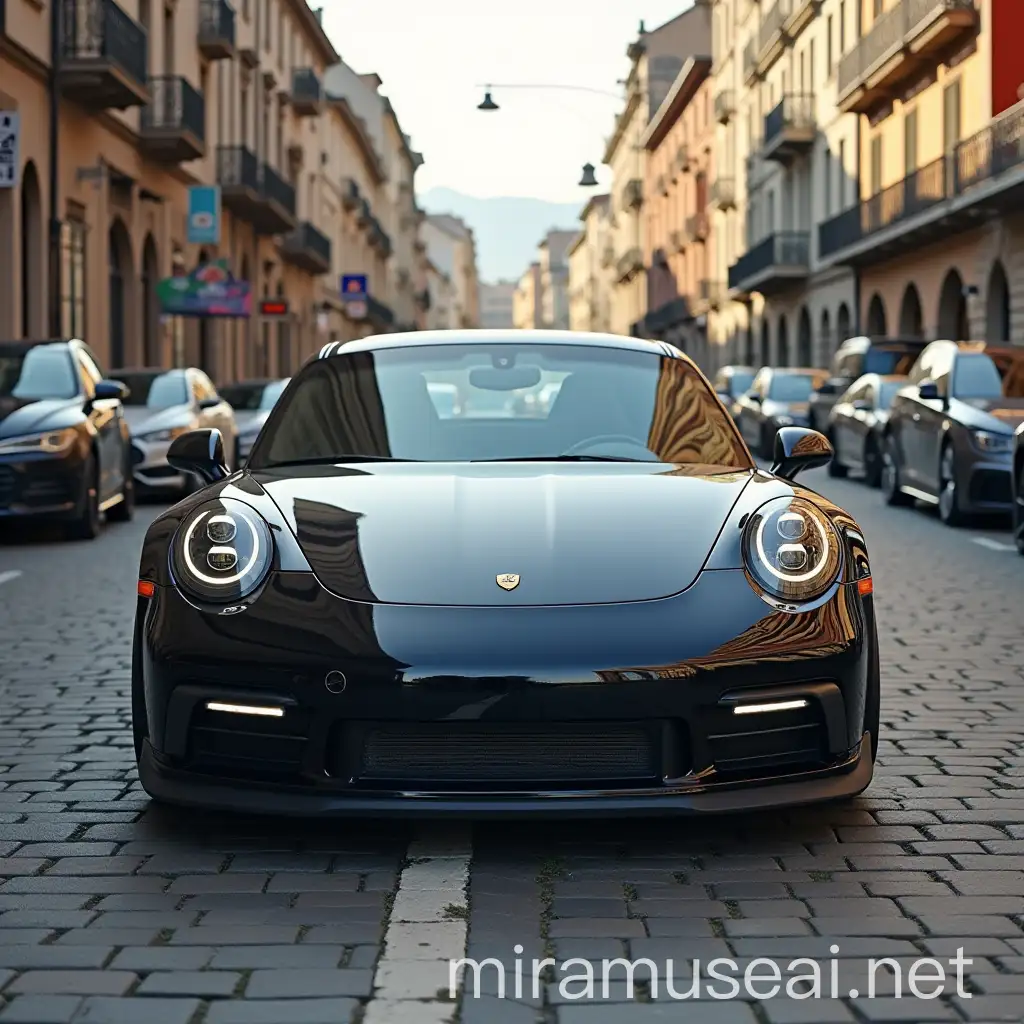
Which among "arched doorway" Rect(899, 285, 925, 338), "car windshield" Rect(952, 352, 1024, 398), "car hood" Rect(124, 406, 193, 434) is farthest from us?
"arched doorway" Rect(899, 285, 925, 338)

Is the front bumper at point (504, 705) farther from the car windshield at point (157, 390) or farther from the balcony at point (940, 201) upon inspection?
the balcony at point (940, 201)

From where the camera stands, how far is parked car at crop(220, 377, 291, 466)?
2291 cm

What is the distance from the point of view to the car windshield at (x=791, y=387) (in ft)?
91.3

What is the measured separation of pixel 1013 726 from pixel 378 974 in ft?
10.9

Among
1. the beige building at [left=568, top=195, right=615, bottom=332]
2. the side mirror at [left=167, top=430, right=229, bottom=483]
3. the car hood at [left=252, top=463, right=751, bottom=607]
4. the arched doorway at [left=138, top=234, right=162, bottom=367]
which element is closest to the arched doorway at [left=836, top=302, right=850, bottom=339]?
the arched doorway at [left=138, top=234, right=162, bottom=367]

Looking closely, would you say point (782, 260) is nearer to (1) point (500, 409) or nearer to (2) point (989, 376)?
(2) point (989, 376)

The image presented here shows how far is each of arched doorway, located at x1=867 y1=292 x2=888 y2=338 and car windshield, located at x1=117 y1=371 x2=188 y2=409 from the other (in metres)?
26.6

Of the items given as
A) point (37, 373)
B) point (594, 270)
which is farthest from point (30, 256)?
point (594, 270)

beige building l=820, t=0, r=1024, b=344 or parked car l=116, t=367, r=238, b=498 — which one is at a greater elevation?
beige building l=820, t=0, r=1024, b=344

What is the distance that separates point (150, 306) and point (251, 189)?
283 inches

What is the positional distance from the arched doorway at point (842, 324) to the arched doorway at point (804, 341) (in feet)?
15.2

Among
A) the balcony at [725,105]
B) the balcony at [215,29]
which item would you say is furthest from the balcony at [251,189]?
the balcony at [725,105]

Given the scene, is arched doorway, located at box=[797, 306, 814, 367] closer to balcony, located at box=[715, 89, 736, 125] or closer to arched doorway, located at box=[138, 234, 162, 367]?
balcony, located at box=[715, 89, 736, 125]

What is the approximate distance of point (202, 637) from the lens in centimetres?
430
